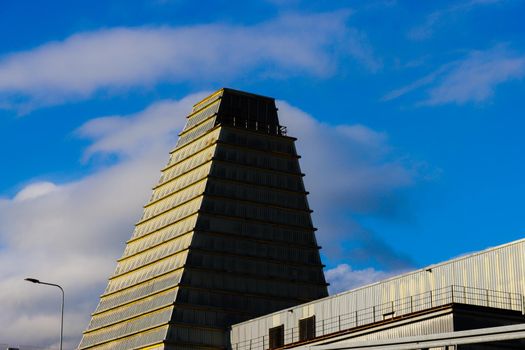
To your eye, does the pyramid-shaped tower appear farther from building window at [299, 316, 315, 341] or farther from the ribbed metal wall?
building window at [299, 316, 315, 341]

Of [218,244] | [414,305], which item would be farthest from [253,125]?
[414,305]

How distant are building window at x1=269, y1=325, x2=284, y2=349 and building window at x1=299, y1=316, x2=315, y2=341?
10.4 feet

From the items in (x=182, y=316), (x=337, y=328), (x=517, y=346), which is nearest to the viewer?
(x=517, y=346)

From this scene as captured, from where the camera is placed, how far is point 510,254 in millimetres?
62438

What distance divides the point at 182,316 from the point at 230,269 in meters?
7.92

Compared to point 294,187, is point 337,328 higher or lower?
lower

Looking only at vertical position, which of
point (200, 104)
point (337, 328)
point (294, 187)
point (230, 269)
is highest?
point (200, 104)

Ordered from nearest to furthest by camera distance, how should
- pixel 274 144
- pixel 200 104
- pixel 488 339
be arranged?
pixel 488 339 → pixel 274 144 → pixel 200 104

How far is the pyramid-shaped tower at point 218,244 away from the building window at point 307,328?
1600 cm

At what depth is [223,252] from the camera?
101562 mm

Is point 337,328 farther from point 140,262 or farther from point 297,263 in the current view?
point 140,262

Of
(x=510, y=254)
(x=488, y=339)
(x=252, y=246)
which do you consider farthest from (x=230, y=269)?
(x=488, y=339)

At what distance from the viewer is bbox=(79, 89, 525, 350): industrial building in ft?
314

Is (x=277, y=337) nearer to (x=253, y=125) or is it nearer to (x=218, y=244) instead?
(x=218, y=244)
